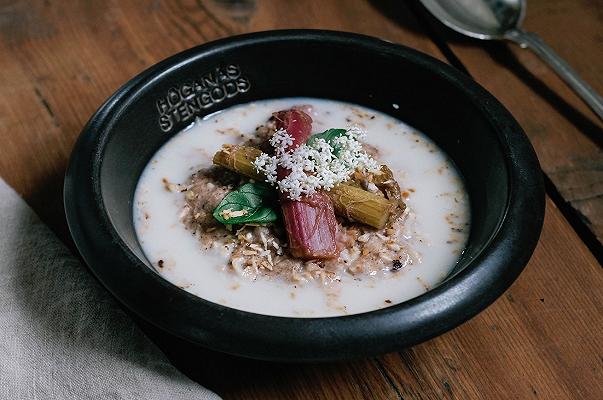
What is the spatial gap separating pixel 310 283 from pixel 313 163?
0.18 meters

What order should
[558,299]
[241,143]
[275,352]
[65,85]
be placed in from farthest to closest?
[65,85], [241,143], [558,299], [275,352]

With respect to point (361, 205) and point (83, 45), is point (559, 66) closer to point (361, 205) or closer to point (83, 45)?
point (361, 205)

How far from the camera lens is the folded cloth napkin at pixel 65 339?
110 cm

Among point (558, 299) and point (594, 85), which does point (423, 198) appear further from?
point (594, 85)

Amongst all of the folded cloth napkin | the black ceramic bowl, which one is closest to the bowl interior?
the black ceramic bowl

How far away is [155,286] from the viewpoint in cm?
100

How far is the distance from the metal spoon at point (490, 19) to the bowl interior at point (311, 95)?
421 mm

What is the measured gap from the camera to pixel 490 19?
179cm

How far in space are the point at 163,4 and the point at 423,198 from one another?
2.90 ft

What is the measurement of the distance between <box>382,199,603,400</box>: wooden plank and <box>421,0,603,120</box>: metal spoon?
605 mm

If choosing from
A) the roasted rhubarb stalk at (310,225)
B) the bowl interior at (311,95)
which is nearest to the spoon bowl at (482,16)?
the bowl interior at (311,95)

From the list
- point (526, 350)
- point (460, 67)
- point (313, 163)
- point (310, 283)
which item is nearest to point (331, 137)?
point (313, 163)

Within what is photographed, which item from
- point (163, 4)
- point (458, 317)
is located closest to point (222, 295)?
point (458, 317)

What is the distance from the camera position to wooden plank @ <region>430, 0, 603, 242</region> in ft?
4.84
